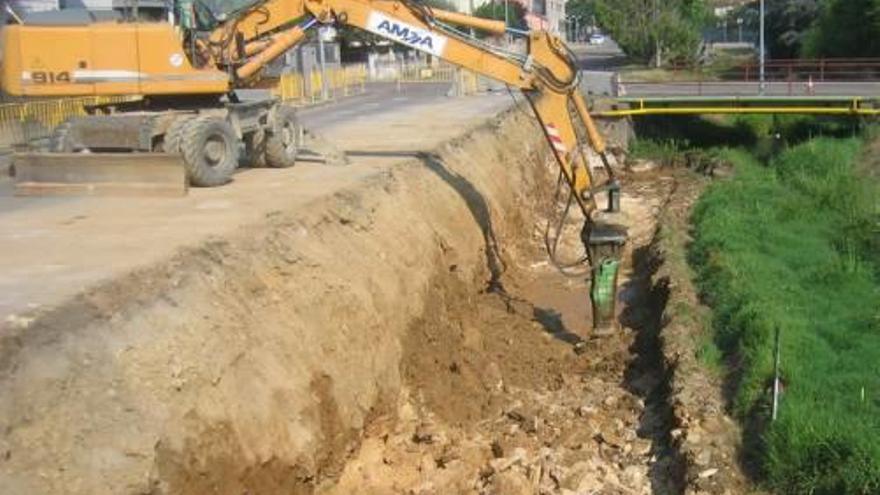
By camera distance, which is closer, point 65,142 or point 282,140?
point 65,142

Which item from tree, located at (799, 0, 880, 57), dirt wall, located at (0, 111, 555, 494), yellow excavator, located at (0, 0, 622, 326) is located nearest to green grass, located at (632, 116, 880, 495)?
yellow excavator, located at (0, 0, 622, 326)

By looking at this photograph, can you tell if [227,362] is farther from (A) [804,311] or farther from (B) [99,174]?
(A) [804,311]

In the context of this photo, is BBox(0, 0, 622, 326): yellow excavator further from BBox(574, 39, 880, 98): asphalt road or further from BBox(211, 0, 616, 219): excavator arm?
BBox(574, 39, 880, 98): asphalt road

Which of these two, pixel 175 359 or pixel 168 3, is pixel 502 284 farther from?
pixel 175 359

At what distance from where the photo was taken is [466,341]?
52.0ft

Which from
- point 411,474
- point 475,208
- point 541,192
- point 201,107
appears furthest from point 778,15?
point 411,474

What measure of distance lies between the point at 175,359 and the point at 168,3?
35.3ft

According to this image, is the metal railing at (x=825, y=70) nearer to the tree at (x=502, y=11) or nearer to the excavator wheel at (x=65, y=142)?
the excavator wheel at (x=65, y=142)

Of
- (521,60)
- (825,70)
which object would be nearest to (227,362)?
(521,60)

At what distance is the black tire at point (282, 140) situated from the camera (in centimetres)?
1939

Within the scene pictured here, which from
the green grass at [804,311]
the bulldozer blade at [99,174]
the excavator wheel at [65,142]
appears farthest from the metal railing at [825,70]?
the excavator wheel at [65,142]

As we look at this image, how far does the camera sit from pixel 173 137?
652 inches

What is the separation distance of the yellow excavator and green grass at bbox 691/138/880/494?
8.34ft

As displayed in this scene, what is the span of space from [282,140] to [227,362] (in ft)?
33.7
